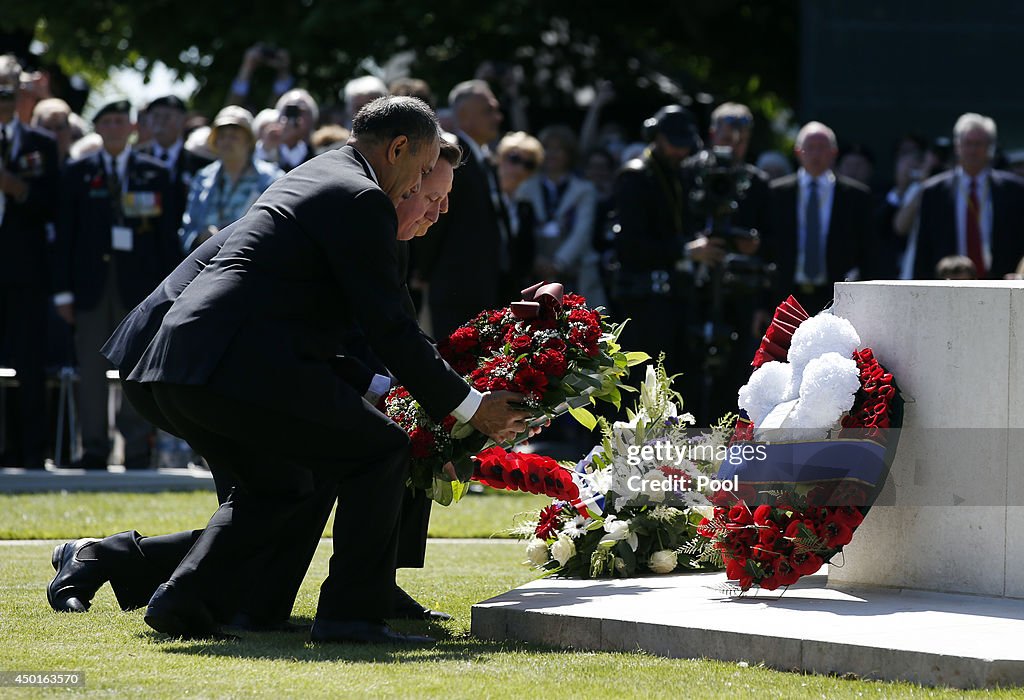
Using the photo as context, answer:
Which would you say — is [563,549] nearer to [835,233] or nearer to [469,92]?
[469,92]

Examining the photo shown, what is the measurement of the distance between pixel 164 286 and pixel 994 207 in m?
7.76

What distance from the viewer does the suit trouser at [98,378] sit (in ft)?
38.0

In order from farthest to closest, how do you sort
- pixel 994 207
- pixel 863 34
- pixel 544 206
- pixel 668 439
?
1. pixel 863 34
2. pixel 544 206
3. pixel 994 207
4. pixel 668 439

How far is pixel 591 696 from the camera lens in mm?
4883

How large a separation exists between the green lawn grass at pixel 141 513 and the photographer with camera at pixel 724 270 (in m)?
1.83

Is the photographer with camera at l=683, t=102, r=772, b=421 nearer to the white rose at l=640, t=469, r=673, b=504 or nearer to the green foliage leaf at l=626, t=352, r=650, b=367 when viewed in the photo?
the white rose at l=640, t=469, r=673, b=504

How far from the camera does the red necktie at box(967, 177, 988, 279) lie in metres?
12.3

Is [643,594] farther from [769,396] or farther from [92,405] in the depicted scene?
Result: [92,405]

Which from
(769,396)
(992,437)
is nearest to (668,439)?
(769,396)

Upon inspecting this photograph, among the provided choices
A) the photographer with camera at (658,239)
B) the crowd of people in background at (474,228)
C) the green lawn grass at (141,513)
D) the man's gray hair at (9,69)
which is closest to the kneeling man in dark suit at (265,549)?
the green lawn grass at (141,513)

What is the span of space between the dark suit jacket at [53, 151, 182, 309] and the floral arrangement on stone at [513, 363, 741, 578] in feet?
17.4

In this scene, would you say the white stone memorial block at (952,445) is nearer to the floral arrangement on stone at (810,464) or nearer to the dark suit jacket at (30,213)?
the floral arrangement on stone at (810,464)

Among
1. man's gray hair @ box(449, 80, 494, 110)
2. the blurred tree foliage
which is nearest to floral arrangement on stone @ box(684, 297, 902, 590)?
man's gray hair @ box(449, 80, 494, 110)

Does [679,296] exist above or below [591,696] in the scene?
above
